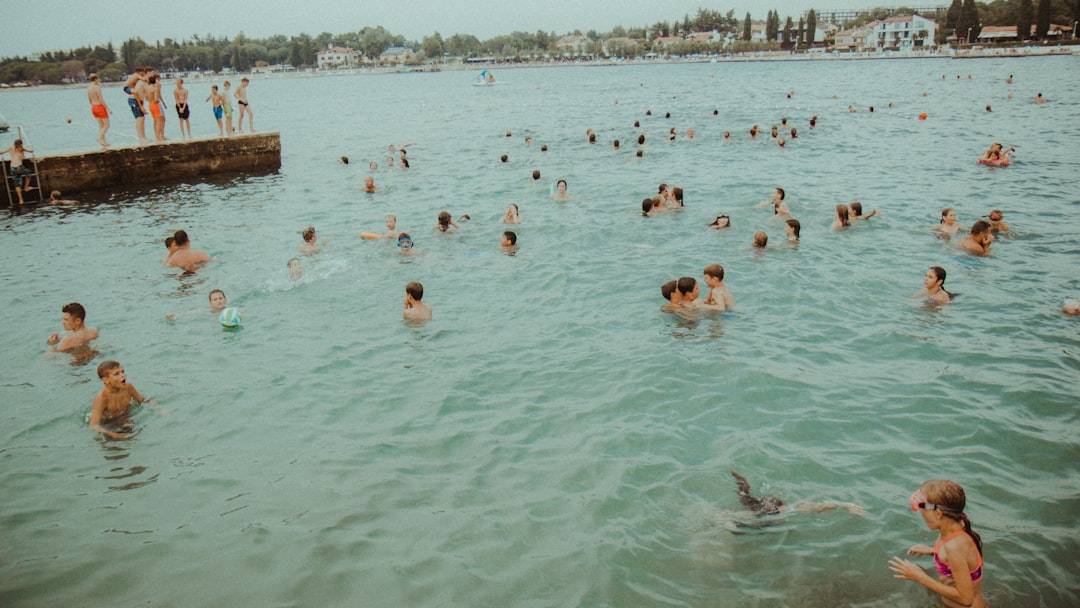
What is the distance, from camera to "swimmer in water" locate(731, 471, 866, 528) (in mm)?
5824

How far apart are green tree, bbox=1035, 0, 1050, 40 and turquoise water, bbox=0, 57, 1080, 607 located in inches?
4901

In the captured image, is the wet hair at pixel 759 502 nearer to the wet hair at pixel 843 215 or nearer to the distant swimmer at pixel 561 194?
the wet hair at pixel 843 215

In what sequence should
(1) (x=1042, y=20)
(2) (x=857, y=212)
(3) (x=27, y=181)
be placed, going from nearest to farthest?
(2) (x=857, y=212) < (3) (x=27, y=181) < (1) (x=1042, y=20)

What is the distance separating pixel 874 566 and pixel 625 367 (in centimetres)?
404

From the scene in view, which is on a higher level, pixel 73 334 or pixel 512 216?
pixel 512 216

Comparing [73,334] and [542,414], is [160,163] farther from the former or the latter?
[542,414]

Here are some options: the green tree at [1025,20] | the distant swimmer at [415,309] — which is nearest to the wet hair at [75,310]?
the distant swimmer at [415,309]

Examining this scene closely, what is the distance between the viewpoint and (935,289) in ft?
33.8

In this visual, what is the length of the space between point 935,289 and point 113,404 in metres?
11.8

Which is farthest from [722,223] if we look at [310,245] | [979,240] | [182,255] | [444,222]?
[182,255]

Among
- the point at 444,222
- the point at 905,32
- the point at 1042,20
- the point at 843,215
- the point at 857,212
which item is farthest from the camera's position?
the point at 905,32

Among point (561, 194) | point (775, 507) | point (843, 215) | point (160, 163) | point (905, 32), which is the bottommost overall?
point (775, 507)

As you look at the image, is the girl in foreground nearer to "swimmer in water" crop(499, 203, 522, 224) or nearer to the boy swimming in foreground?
the boy swimming in foreground

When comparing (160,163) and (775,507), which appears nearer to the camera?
(775,507)
